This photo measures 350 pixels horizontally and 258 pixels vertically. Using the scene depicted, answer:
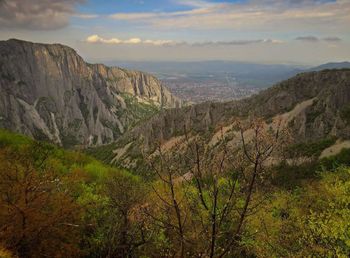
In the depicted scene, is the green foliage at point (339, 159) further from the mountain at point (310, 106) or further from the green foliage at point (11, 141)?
the green foliage at point (11, 141)

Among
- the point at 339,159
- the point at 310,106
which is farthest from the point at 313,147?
the point at 310,106

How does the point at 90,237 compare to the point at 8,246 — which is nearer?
the point at 8,246

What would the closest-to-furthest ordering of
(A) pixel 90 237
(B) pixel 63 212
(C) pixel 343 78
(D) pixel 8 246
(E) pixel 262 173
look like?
(E) pixel 262 173
(D) pixel 8 246
(B) pixel 63 212
(A) pixel 90 237
(C) pixel 343 78

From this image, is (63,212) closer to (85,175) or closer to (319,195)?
(85,175)

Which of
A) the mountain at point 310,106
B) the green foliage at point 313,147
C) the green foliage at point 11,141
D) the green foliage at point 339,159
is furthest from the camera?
the mountain at point 310,106

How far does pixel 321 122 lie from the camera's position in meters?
153

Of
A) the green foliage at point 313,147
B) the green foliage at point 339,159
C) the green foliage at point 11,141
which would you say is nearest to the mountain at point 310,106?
the green foliage at point 313,147

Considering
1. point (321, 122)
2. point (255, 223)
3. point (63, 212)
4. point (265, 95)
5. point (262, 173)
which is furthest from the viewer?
point (265, 95)

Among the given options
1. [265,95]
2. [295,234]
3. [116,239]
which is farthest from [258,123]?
[265,95]

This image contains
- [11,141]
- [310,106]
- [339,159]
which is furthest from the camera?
[310,106]

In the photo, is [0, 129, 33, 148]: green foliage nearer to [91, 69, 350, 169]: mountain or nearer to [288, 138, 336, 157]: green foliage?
[91, 69, 350, 169]: mountain

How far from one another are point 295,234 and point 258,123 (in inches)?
843

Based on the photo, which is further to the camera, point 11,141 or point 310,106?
point 310,106

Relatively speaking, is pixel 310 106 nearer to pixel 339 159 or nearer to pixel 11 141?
pixel 339 159
